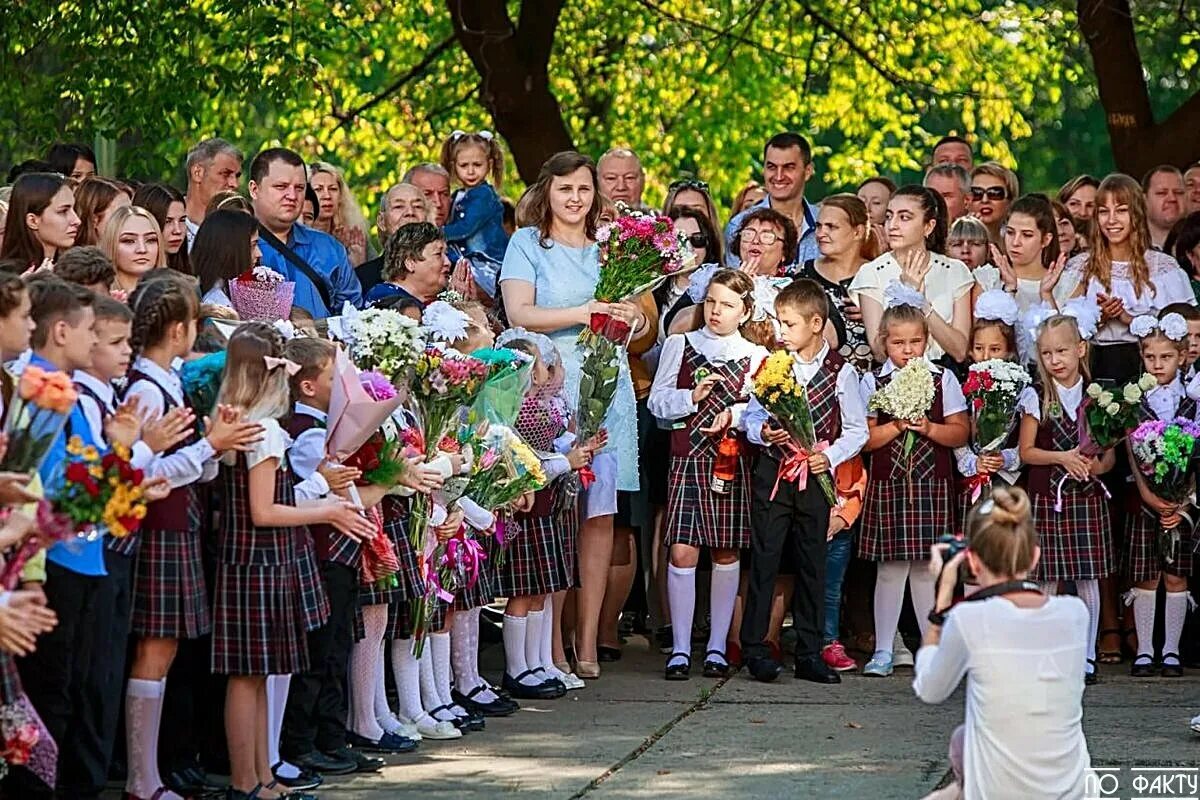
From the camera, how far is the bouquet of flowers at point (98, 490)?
6.19 m

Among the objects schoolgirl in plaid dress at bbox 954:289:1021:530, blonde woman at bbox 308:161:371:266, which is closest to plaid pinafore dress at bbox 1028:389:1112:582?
schoolgirl in plaid dress at bbox 954:289:1021:530

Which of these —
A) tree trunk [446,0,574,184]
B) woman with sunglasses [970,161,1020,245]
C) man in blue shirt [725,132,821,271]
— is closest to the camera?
man in blue shirt [725,132,821,271]

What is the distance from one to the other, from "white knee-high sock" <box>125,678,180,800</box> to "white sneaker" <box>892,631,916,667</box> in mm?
4469

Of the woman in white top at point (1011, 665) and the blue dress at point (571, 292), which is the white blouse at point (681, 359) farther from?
the woman in white top at point (1011, 665)

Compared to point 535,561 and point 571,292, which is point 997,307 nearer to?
point 571,292

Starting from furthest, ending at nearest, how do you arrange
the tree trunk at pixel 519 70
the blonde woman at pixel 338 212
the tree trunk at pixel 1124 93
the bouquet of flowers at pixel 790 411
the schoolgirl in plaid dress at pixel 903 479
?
the tree trunk at pixel 519 70 → the tree trunk at pixel 1124 93 → the blonde woman at pixel 338 212 → the schoolgirl in plaid dress at pixel 903 479 → the bouquet of flowers at pixel 790 411

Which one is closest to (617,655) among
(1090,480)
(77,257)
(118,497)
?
(1090,480)

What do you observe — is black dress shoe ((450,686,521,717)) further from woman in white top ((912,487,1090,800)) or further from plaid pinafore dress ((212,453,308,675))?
woman in white top ((912,487,1090,800))

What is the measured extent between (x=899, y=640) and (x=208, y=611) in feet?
14.7

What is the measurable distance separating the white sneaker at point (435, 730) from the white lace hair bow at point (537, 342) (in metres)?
1.85

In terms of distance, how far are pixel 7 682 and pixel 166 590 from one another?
1.02 metres

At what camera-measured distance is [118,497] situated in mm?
6211

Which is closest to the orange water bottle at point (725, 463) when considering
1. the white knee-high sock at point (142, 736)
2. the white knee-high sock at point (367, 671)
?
the white knee-high sock at point (367, 671)

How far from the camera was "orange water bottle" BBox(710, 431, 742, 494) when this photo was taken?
10336 mm
